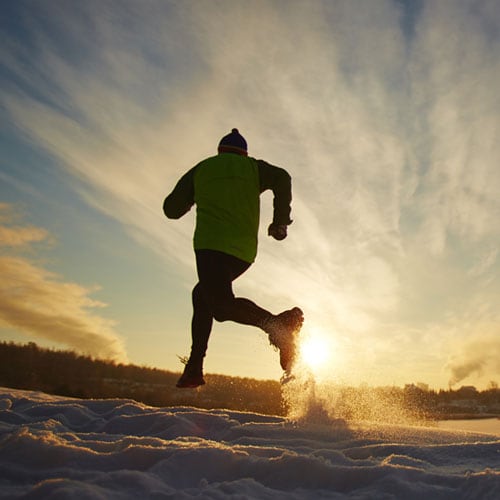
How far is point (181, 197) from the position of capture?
427cm

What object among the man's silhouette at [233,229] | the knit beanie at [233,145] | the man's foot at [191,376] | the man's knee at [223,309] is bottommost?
the man's foot at [191,376]

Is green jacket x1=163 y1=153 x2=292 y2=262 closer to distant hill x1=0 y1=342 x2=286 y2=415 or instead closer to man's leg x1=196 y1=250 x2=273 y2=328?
man's leg x1=196 y1=250 x2=273 y2=328

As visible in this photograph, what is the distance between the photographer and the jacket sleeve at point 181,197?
4.25 metres

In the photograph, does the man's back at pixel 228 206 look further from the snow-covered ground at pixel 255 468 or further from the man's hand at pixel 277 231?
the snow-covered ground at pixel 255 468

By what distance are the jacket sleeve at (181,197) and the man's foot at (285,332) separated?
48.7 inches

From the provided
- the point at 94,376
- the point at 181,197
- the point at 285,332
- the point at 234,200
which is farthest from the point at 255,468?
the point at 94,376

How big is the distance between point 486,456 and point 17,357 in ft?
54.2

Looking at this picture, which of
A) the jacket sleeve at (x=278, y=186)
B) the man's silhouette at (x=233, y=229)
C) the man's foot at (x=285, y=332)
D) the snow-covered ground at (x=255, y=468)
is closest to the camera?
the snow-covered ground at (x=255, y=468)

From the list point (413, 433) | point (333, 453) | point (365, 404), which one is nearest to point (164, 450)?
point (333, 453)

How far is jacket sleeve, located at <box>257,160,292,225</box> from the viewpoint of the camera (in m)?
4.10

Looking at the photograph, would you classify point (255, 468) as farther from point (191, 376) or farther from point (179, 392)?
point (179, 392)

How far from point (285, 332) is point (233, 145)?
1.59 metres

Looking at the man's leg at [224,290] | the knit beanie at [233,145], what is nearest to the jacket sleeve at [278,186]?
the knit beanie at [233,145]

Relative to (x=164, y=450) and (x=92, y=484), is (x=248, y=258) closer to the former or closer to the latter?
(x=164, y=450)
